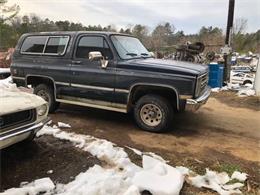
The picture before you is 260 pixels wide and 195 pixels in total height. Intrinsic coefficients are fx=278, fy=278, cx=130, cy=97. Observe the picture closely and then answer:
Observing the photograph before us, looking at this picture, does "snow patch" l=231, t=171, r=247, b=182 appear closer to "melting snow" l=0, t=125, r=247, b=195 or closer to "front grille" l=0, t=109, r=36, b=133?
"melting snow" l=0, t=125, r=247, b=195

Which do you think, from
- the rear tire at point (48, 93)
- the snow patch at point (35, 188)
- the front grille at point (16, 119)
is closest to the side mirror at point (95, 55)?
the rear tire at point (48, 93)

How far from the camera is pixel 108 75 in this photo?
5617 mm

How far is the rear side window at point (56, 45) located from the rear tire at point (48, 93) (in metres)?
0.85

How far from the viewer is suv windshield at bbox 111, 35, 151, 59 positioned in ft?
18.9

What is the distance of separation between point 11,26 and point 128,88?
63.2ft

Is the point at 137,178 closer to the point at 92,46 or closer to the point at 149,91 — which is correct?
the point at 149,91

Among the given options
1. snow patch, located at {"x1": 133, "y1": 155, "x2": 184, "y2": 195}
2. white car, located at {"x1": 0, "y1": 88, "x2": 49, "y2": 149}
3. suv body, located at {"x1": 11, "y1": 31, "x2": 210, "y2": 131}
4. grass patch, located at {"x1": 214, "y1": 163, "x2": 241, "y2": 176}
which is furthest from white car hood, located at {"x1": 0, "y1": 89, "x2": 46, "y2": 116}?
grass patch, located at {"x1": 214, "y1": 163, "x2": 241, "y2": 176}

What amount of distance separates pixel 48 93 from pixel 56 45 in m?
1.15

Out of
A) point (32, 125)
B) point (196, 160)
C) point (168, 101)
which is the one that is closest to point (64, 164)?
point (32, 125)

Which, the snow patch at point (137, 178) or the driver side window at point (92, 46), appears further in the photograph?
the driver side window at point (92, 46)

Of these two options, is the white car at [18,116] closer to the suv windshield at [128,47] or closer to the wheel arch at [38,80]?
the suv windshield at [128,47]

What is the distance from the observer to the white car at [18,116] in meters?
3.37

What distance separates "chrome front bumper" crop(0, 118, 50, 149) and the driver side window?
2.36 m

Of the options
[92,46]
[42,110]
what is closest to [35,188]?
[42,110]
